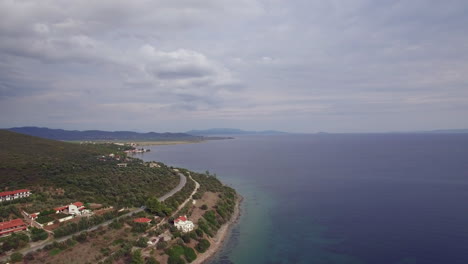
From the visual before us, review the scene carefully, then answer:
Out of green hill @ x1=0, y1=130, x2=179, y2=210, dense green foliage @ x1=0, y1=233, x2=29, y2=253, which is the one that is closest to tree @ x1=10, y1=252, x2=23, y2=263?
dense green foliage @ x1=0, y1=233, x2=29, y2=253

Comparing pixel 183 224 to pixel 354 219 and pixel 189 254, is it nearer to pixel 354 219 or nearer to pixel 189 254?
pixel 189 254

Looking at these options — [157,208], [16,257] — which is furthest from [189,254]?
[16,257]

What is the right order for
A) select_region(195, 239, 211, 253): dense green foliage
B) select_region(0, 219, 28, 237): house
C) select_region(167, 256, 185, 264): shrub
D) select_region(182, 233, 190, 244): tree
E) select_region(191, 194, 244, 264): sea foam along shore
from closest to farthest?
select_region(0, 219, 28, 237): house → select_region(167, 256, 185, 264): shrub → select_region(191, 194, 244, 264): sea foam along shore → select_region(195, 239, 211, 253): dense green foliage → select_region(182, 233, 190, 244): tree

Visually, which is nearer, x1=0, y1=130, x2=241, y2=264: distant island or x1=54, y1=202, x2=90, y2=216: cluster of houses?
x1=0, y1=130, x2=241, y2=264: distant island

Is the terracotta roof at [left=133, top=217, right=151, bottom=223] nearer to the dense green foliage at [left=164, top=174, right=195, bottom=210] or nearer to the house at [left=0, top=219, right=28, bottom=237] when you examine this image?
the dense green foliage at [left=164, top=174, right=195, bottom=210]

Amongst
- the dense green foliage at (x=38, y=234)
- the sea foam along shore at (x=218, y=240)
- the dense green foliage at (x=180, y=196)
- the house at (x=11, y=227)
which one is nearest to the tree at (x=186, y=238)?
the sea foam along shore at (x=218, y=240)

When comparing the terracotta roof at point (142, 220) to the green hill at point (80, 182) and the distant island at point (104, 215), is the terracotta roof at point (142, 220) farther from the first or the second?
the green hill at point (80, 182)

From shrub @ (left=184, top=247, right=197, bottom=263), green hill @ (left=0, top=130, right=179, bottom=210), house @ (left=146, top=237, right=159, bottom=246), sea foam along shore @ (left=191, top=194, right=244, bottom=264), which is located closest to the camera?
shrub @ (left=184, top=247, right=197, bottom=263)
